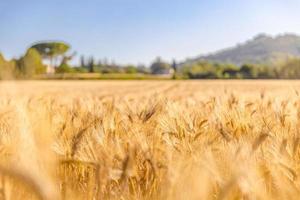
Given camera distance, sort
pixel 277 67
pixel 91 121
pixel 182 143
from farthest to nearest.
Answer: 1. pixel 277 67
2. pixel 91 121
3. pixel 182 143

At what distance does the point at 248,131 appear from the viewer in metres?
1.49

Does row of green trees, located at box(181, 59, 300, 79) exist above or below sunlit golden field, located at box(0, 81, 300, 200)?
below

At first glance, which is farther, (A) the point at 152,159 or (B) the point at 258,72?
(B) the point at 258,72

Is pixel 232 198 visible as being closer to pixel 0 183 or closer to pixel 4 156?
pixel 0 183

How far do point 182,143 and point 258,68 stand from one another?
60844 millimetres

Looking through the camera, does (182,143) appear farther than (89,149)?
Yes

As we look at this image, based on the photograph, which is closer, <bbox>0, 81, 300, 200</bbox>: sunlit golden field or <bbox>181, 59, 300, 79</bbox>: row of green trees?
<bbox>0, 81, 300, 200</bbox>: sunlit golden field

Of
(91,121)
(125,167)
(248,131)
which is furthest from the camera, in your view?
(91,121)

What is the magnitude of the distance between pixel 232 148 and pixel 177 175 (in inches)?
10.5

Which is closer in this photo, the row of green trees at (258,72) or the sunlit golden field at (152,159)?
the sunlit golden field at (152,159)

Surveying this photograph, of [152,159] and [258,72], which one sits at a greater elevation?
[152,159]

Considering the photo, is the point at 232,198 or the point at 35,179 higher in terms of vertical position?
the point at 35,179

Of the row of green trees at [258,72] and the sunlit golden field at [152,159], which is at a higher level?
the sunlit golden field at [152,159]

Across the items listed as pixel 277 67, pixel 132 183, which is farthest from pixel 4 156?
pixel 277 67
